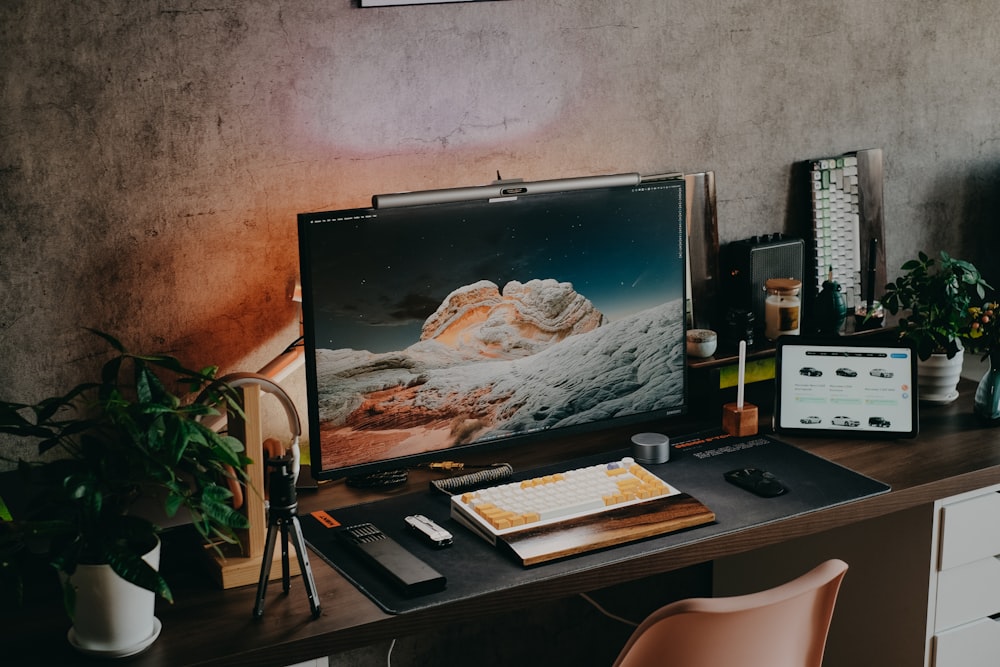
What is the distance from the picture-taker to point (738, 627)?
158 centimetres

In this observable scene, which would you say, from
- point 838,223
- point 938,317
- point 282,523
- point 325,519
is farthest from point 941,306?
point 282,523

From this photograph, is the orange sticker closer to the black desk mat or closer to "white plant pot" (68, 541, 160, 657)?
the black desk mat

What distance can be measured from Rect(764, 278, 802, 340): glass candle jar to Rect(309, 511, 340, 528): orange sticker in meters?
1.15

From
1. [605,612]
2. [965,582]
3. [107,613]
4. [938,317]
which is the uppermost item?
[938,317]

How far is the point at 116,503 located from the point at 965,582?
64.9 inches

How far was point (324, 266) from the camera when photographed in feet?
6.03

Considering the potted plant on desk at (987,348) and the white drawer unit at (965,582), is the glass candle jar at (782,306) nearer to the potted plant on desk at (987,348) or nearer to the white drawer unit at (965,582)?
the potted plant on desk at (987,348)

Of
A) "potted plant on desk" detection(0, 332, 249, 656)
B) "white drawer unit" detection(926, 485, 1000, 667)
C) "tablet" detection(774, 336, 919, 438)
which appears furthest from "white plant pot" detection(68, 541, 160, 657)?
"white drawer unit" detection(926, 485, 1000, 667)

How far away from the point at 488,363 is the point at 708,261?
2.44 ft

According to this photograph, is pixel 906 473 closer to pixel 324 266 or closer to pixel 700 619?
pixel 700 619

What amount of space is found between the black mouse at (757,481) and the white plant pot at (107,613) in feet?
3.53

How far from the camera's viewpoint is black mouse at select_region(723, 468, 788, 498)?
196 centimetres

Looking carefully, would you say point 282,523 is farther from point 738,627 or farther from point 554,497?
point 738,627

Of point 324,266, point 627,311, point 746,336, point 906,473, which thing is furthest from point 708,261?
point 324,266
